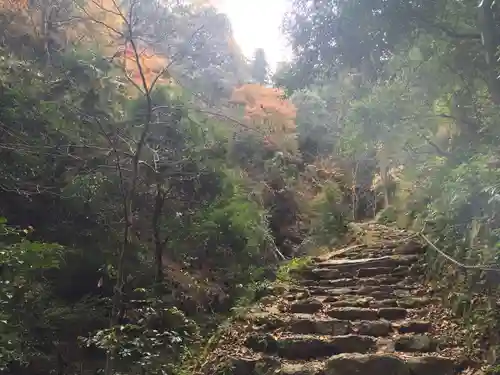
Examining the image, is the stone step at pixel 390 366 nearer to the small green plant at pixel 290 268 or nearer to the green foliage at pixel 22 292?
the green foliage at pixel 22 292

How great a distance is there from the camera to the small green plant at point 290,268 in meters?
6.85

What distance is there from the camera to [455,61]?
16.4 feet

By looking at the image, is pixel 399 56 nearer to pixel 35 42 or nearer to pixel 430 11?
pixel 430 11

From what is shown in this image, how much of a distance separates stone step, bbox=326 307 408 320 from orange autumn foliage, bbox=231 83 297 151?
5552 mm

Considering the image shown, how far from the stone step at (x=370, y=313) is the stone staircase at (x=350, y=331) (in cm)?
1

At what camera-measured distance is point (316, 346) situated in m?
4.06

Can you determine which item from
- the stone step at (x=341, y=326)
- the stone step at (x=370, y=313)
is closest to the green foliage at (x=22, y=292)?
Answer: the stone step at (x=341, y=326)

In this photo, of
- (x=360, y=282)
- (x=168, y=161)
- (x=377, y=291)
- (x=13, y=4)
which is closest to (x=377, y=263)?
(x=360, y=282)

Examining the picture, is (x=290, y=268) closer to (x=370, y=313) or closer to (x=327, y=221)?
(x=370, y=313)

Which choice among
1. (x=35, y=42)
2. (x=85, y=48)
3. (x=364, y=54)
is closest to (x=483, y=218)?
(x=364, y=54)

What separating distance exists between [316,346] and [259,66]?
1604cm

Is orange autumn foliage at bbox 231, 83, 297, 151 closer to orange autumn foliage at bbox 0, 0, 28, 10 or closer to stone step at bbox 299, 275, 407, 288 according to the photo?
stone step at bbox 299, 275, 407, 288

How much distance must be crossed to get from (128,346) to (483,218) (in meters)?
3.21

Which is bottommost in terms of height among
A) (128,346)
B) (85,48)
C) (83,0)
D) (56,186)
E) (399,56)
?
(128,346)
